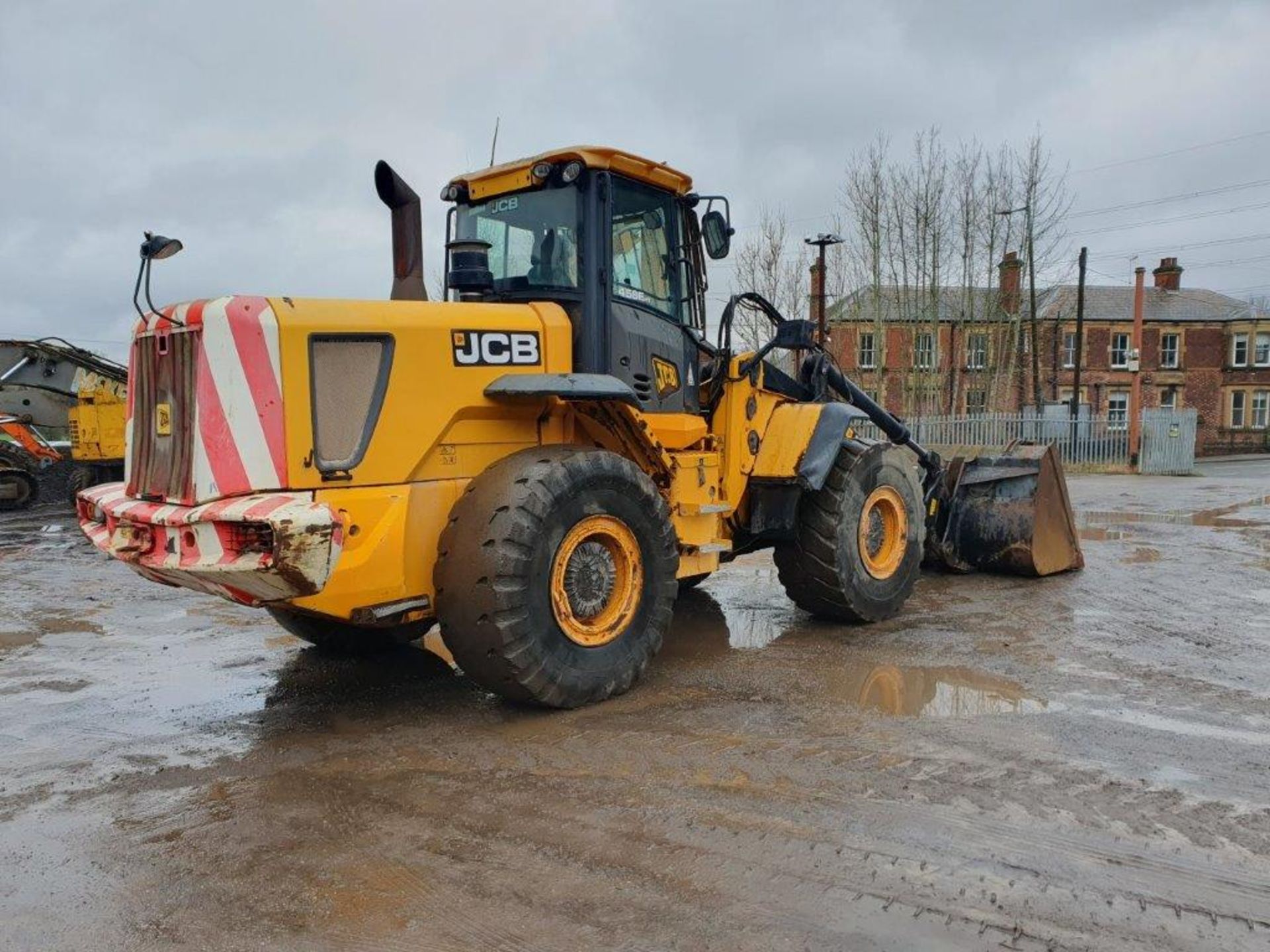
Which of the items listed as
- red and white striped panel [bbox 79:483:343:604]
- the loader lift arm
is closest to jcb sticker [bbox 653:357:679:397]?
red and white striped panel [bbox 79:483:343:604]

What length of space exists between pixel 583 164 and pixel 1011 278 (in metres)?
30.1

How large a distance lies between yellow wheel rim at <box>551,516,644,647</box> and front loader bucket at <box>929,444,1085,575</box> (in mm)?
4221

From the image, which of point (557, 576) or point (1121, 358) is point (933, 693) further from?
point (1121, 358)

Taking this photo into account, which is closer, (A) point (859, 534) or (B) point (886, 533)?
(A) point (859, 534)

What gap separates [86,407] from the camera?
54.1 ft

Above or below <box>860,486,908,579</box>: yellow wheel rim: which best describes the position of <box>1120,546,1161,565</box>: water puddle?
below

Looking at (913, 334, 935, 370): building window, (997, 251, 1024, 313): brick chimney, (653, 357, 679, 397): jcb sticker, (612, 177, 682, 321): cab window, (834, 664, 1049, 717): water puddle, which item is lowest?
(834, 664, 1049, 717): water puddle

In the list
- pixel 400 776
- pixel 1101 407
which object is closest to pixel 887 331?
pixel 1101 407

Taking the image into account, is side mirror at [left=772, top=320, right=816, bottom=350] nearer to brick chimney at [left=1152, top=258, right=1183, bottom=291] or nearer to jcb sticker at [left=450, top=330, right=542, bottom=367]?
jcb sticker at [left=450, top=330, right=542, bottom=367]

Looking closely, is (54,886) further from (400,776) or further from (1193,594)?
(1193,594)

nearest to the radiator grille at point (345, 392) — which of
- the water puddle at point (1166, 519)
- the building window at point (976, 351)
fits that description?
the water puddle at point (1166, 519)

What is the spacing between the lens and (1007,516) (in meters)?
8.13

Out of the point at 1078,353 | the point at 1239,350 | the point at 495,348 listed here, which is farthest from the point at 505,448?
the point at 1239,350

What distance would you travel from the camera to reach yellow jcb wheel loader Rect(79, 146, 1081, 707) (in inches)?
161
